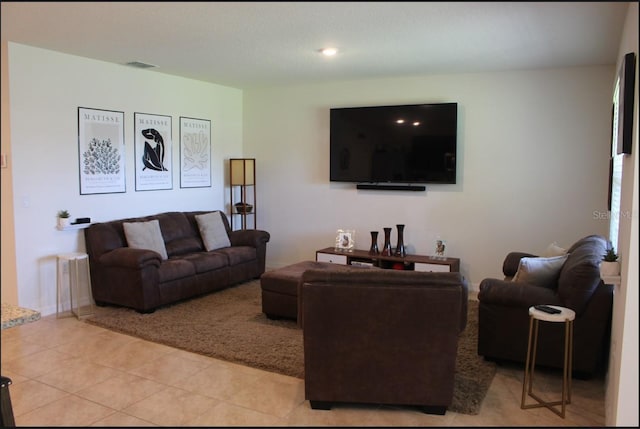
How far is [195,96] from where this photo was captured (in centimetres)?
664

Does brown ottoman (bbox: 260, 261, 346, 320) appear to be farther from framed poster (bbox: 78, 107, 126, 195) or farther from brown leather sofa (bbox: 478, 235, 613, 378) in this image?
framed poster (bbox: 78, 107, 126, 195)

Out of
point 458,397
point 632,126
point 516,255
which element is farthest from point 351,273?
point 516,255

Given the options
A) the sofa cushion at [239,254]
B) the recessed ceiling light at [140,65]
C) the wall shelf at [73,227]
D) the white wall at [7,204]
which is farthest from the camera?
the sofa cushion at [239,254]

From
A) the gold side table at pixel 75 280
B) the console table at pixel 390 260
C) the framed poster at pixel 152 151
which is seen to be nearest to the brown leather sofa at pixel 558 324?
the console table at pixel 390 260

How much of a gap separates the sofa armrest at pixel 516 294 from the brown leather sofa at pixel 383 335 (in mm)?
847

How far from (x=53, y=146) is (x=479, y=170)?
14.5ft

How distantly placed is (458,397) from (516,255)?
7.34 ft

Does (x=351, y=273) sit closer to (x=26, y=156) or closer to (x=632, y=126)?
(x=632, y=126)

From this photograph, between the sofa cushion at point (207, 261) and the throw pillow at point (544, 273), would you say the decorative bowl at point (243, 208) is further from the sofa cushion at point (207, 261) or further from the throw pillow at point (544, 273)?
the throw pillow at point (544, 273)

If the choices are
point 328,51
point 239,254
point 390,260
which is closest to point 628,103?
point 328,51

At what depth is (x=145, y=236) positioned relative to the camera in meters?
5.47

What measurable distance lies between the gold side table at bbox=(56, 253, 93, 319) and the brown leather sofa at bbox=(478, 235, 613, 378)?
3.65 meters

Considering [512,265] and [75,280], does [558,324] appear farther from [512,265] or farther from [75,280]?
[75,280]

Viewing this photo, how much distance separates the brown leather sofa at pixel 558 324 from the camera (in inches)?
133
